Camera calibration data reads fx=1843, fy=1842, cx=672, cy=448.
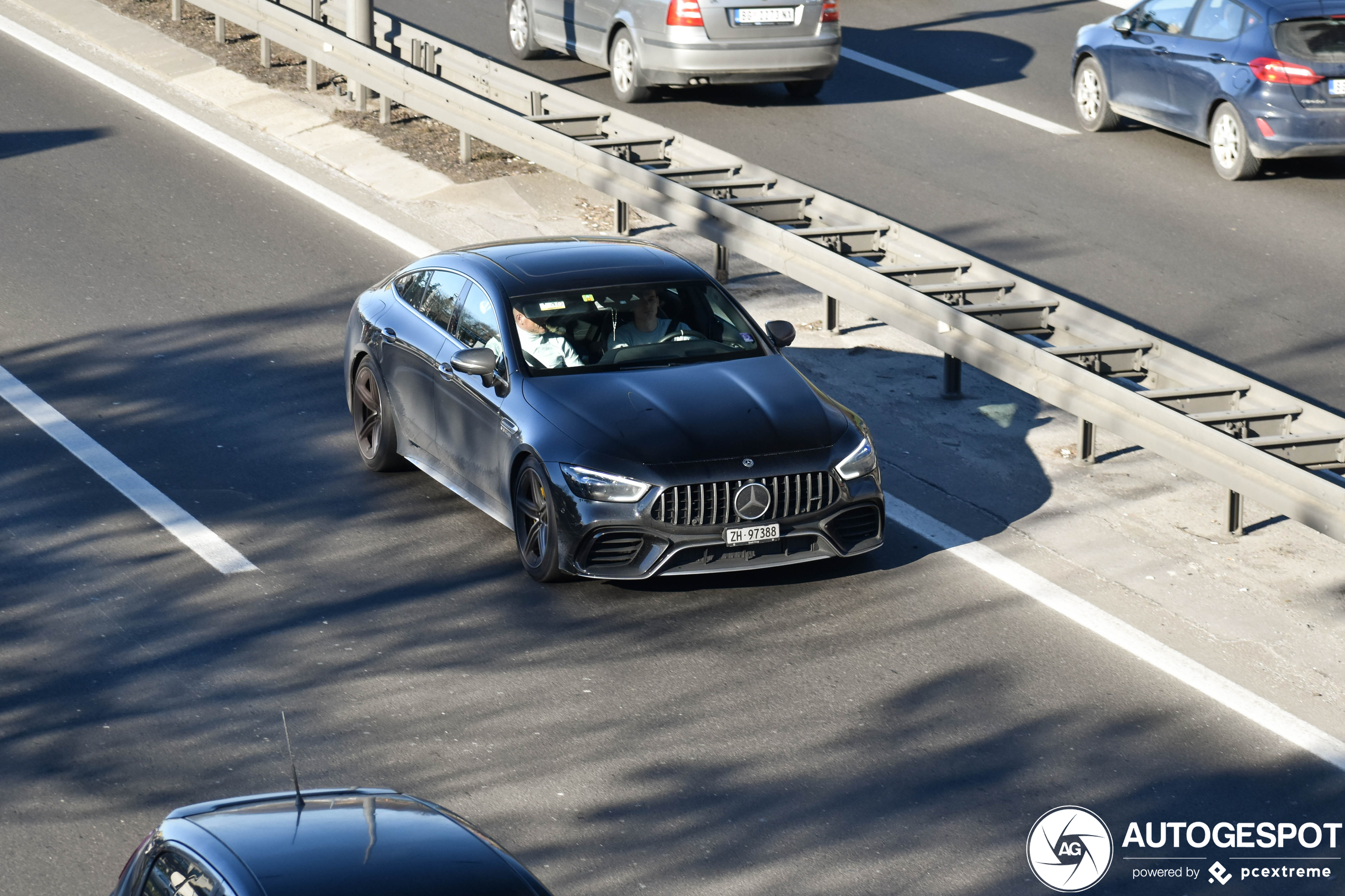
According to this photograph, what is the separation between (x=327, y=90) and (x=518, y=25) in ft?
10.3

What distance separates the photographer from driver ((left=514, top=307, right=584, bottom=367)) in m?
10.0

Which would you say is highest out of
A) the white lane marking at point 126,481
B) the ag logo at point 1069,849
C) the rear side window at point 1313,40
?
the rear side window at point 1313,40

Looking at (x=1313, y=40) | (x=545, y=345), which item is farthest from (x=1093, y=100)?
(x=545, y=345)

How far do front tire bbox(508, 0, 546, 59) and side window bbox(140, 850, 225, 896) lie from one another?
16913 mm

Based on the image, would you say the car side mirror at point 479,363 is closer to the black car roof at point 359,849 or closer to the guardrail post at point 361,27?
the black car roof at point 359,849

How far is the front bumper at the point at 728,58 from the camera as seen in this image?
1866 cm

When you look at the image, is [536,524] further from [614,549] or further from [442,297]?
[442,297]

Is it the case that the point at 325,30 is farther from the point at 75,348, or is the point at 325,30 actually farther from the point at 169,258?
the point at 75,348

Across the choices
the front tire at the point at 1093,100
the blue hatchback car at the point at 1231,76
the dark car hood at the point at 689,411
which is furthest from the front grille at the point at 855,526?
the front tire at the point at 1093,100

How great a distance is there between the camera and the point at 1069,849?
23.3ft

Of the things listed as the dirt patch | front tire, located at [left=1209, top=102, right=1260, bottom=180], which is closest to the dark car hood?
the dirt patch

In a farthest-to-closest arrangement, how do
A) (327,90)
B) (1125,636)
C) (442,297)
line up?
(327,90), (442,297), (1125,636)

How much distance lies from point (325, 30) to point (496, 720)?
11.5m

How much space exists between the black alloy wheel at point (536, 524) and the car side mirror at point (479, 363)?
0.62 m
